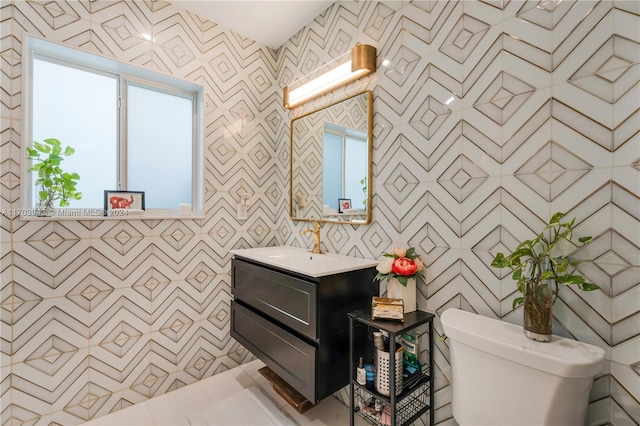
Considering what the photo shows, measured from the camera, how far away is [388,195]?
1623mm

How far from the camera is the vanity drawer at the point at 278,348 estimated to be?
4.66 ft

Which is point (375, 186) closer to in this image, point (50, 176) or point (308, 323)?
point (308, 323)

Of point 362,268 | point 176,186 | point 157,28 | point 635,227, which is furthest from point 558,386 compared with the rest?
point 157,28

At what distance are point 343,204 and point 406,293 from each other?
0.71m

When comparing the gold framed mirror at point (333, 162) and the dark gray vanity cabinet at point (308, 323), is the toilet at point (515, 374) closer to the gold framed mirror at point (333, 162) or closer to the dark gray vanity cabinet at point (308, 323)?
the dark gray vanity cabinet at point (308, 323)

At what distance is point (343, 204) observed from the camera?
1.88 m

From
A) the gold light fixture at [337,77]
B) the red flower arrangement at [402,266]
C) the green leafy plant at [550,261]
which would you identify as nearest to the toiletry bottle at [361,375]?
the red flower arrangement at [402,266]

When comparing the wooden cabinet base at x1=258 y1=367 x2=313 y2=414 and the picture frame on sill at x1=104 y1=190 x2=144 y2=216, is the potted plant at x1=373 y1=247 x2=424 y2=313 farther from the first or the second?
the picture frame on sill at x1=104 y1=190 x2=144 y2=216

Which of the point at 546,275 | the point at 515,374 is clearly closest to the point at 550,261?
the point at 546,275

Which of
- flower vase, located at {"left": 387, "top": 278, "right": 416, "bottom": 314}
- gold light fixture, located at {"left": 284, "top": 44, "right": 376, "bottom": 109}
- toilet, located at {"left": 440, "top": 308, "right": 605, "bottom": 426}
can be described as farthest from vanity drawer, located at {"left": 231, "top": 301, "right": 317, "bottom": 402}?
gold light fixture, located at {"left": 284, "top": 44, "right": 376, "bottom": 109}

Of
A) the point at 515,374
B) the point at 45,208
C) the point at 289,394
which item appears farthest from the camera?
the point at 289,394

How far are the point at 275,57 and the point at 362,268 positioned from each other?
2013 millimetres

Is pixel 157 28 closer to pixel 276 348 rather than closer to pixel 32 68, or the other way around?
pixel 32 68

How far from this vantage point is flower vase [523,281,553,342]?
0.96 metres
